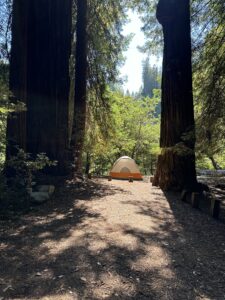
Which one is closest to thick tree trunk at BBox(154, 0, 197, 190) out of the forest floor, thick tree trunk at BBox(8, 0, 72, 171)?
the forest floor

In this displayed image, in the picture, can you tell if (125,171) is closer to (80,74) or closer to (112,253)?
(80,74)

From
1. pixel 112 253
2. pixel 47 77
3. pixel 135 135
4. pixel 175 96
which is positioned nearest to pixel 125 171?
pixel 47 77

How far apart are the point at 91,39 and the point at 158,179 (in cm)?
655

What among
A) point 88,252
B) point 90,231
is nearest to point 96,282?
point 88,252

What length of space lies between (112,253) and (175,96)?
526cm

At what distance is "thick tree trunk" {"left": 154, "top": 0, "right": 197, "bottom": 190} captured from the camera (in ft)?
24.7

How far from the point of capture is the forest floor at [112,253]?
274 centimetres

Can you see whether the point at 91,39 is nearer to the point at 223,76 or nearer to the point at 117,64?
the point at 117,64

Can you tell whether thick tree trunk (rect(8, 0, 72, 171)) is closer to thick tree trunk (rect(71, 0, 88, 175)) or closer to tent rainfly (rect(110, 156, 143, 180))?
thick tree trunk (rect(71, 0, 88, 175))

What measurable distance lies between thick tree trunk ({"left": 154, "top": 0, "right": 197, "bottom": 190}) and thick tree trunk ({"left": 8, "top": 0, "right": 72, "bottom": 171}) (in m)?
2.91

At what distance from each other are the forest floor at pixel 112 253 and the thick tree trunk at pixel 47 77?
9.72ft

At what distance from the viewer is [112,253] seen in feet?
11.4

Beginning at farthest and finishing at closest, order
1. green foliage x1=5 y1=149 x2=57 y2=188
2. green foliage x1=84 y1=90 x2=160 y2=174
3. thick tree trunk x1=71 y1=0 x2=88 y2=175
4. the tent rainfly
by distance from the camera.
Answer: green foliage x1=84 y1=90 x2=160 y2=174 → the tent rainfly → thick tree trunk x1=71 y1=0 x2=88 y2=175 → green foliage x1=5 y1=149 x2=57 y2=188

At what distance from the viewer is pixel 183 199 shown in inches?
258
